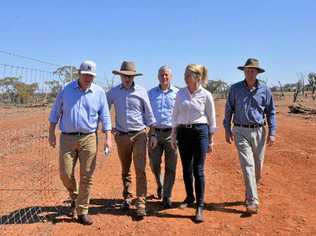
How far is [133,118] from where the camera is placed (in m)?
6.27

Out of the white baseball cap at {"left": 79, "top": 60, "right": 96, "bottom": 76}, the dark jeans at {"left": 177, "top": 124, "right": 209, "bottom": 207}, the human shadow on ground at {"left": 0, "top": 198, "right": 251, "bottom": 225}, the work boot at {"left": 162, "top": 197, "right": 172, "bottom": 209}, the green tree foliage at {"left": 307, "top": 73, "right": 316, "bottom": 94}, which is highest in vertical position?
the green tree foliage at {"left": 307, "top": 73, "right": 316, "bottom": 94}

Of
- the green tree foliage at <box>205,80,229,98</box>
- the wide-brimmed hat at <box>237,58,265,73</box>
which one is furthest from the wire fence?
the green tree foliage at <box>205,80,229,98</box>

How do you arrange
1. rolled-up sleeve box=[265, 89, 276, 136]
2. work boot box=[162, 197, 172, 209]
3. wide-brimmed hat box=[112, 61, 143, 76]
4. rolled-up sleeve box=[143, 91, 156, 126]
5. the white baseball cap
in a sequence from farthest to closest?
work boot box=[162, 197, 172, 209]
rolled-up sleeve box=[265, 89, 276, 136]
rolled-up sleeve box=[143, 91, 156, 126]
wide-brimmed hat box=[112, 61, 143, 76]
the white baseball cap

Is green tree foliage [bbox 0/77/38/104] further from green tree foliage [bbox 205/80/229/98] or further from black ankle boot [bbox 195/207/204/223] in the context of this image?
green tree foliage [bbox 205/80/229/98]

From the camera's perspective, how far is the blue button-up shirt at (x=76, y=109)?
228 inches

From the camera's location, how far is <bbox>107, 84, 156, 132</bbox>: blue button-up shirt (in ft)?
20.5

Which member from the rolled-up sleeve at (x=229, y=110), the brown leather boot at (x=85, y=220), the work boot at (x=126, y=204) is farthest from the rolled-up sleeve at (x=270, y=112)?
the brown leather boot at (x=85, y=220)

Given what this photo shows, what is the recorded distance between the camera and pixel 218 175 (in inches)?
347

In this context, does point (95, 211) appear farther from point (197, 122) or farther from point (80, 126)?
point (197, 122)

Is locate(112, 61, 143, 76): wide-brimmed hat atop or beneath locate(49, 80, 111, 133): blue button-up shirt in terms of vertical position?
atop

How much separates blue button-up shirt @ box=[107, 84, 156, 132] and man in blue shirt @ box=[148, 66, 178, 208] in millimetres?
332

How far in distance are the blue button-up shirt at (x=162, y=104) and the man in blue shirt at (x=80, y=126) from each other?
3.04 feet

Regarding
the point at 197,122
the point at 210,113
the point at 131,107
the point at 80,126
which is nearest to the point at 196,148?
the point at 197,122

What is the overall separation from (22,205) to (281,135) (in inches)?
363
